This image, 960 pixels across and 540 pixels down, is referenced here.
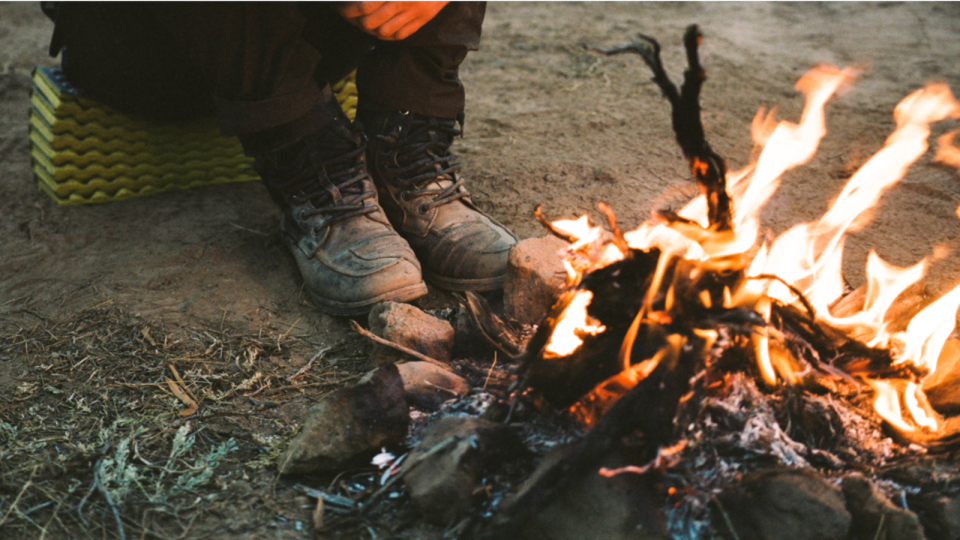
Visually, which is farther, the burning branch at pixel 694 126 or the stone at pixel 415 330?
the stone at pixel 415 330

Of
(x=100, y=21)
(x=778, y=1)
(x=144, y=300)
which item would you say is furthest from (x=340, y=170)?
(x=778, y=1)

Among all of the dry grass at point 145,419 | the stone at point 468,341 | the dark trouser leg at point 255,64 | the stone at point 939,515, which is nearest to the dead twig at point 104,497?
the dry grass at point 145,419

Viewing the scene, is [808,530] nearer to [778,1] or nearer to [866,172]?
[866,172]

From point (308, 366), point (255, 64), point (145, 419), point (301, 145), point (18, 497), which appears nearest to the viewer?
point (18, 497)

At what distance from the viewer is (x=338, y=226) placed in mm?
2043

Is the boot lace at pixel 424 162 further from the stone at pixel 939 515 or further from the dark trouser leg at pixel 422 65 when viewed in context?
the stone at pixel 939 515

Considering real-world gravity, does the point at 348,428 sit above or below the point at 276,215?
above

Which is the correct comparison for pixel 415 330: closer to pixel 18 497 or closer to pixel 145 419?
pixel 145 419

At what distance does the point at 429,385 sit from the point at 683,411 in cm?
57

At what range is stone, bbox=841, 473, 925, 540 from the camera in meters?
1.11

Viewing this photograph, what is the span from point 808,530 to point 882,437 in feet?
1.36

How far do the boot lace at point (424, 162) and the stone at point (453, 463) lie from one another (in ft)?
3.34

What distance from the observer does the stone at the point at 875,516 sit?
3.64 ft

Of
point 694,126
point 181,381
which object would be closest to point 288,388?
point 181,381
